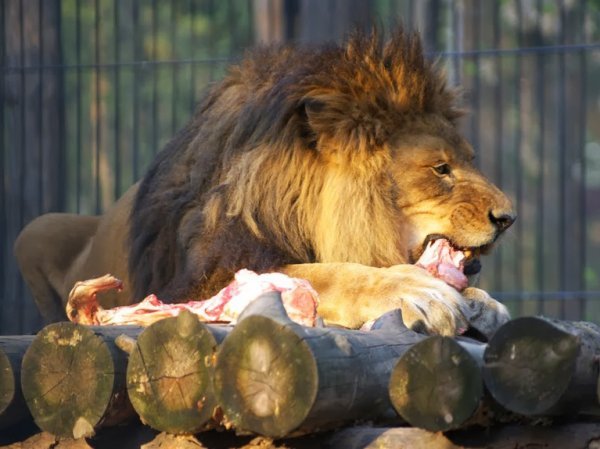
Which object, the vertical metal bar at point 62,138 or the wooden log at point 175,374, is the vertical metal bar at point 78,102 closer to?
the vertical metal bar at point 62,138

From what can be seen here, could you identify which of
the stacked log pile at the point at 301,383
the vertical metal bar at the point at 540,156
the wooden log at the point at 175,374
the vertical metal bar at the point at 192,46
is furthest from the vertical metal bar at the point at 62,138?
the wooden log at the point at 175,374

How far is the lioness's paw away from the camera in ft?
11.3

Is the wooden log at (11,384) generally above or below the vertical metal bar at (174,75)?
below

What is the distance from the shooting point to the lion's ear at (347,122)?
3.87m

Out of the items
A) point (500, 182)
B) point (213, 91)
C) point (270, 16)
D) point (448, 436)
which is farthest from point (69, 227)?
point (448, 436)

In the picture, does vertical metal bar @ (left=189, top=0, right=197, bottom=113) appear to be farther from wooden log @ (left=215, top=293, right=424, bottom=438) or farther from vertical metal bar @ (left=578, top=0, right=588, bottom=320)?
wooden log @ (left=215, top=293, right=424, bottom=438)

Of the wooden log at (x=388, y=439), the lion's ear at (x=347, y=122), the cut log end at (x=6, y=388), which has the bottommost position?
the wooden log at (x=388, y=439)

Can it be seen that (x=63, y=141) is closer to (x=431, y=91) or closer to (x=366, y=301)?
(x=431, y=91)

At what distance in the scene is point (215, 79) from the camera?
7113 mm

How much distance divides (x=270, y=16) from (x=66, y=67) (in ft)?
4.48

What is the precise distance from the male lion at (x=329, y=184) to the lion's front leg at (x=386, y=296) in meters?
0.06

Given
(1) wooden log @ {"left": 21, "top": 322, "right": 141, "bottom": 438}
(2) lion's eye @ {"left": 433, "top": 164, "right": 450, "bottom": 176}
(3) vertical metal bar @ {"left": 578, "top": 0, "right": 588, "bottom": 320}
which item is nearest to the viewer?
(1) wooden log @ {"left": 21, "top": 322, "right": 141, "bottom": 438}

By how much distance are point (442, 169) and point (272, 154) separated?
491 mm

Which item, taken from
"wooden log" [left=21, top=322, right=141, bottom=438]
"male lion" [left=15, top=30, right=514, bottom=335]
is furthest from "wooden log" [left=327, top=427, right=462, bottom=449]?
"male lion" [left=15, top=30, right=514, bottom=335]
